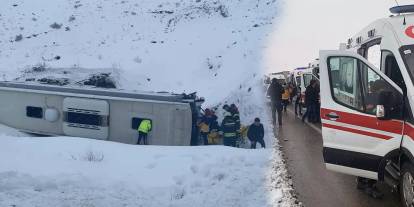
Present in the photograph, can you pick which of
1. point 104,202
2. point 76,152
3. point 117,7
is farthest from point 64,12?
point 104,202

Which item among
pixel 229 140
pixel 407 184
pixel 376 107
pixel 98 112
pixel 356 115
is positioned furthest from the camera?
pixel 98 112

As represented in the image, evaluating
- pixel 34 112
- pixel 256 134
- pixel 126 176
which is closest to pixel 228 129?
pixel 256 134

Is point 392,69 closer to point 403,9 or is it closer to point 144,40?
point 403,9

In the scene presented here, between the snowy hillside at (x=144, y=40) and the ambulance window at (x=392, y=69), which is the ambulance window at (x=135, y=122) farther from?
the ambulance window at (x=392, y=69)

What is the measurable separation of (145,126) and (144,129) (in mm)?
121

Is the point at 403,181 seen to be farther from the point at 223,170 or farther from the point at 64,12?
the point at 64,12

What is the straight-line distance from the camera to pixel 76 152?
31.2ft

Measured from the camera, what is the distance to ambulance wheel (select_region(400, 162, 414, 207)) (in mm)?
5965

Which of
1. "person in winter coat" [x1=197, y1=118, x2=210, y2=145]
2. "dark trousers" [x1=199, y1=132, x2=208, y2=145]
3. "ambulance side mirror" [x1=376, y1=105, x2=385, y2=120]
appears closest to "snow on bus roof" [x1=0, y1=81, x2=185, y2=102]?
"person in winter coat" [x1=197, y1=118, x2=210, y2=145]

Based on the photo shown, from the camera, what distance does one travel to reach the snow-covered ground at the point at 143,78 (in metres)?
7.39

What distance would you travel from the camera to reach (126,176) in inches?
317

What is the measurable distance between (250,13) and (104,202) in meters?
35.1

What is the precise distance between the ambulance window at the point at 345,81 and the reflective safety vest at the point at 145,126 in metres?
10.6

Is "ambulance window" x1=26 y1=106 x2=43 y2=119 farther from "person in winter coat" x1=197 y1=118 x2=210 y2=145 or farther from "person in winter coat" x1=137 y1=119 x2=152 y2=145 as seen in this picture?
"person in winter coat" x1=197 y1=118 x2=210 y2=145
